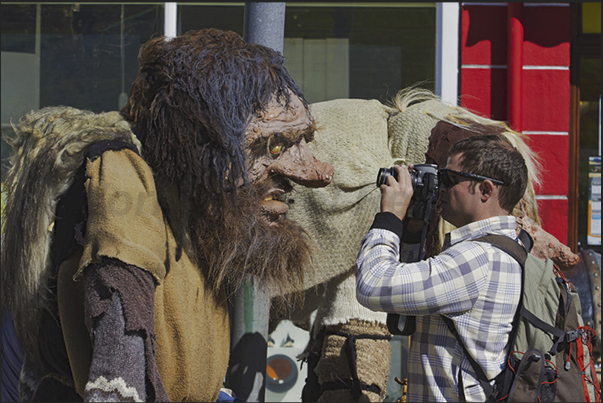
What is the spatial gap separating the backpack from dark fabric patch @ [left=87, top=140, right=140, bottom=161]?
917mm

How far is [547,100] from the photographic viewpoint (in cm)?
410

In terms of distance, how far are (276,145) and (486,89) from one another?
2761mm

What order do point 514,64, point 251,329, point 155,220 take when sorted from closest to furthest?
1. point 155,220
2. point 251,329
3. point 514,64

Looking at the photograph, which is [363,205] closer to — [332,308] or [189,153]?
[332,308]

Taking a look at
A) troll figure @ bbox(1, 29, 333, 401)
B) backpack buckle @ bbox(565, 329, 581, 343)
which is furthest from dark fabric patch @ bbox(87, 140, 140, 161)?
backpack buckle @ bbox(565, 329, 581, 343)

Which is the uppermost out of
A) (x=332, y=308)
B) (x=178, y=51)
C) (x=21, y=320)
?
(x=178, y=51)

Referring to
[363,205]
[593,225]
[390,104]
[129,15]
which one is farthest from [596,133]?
[129,15]

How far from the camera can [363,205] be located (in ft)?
8.61

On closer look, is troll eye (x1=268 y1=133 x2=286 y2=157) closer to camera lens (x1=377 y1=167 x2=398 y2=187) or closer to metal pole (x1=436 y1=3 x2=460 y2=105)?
camera lens (x1=377 y1=167 x2=398 y2=187)

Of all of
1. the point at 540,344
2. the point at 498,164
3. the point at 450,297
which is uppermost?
the point at 498,164

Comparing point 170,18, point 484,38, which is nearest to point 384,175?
point 484,38

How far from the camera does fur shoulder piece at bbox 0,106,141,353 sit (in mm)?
1525

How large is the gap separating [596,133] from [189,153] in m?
3.48

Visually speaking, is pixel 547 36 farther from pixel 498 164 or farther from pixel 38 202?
pixel 38 202
